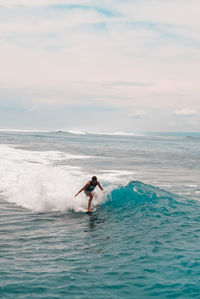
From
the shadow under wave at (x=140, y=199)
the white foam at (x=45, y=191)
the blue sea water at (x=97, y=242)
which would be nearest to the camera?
the blue sea water at (x=97, y=242)

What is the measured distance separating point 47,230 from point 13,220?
2.04 metres

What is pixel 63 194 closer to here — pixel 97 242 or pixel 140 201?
pixel 140 201

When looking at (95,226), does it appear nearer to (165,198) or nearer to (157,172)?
(165,198)

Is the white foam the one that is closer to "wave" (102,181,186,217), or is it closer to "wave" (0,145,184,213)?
"wave" (0,145,184,213)

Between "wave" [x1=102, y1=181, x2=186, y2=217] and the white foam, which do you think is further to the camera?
the white foam

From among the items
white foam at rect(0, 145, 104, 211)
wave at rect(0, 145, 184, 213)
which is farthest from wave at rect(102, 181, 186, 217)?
white foam at rect(0, 145, 104, 211)

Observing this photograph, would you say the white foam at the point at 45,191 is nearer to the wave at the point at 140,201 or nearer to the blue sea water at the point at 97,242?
the blue sea water at the point at 97,242

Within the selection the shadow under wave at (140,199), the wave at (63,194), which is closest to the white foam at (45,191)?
the wave at (63,194)

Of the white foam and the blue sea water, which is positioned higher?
the white foam

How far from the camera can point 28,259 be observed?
29.4 ft

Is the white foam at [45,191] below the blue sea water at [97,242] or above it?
above

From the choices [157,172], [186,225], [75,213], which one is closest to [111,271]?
Result: [186,225]

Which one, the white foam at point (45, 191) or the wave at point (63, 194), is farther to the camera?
the wave at point (63, 194)

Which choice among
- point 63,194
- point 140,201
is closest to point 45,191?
point 63,194
